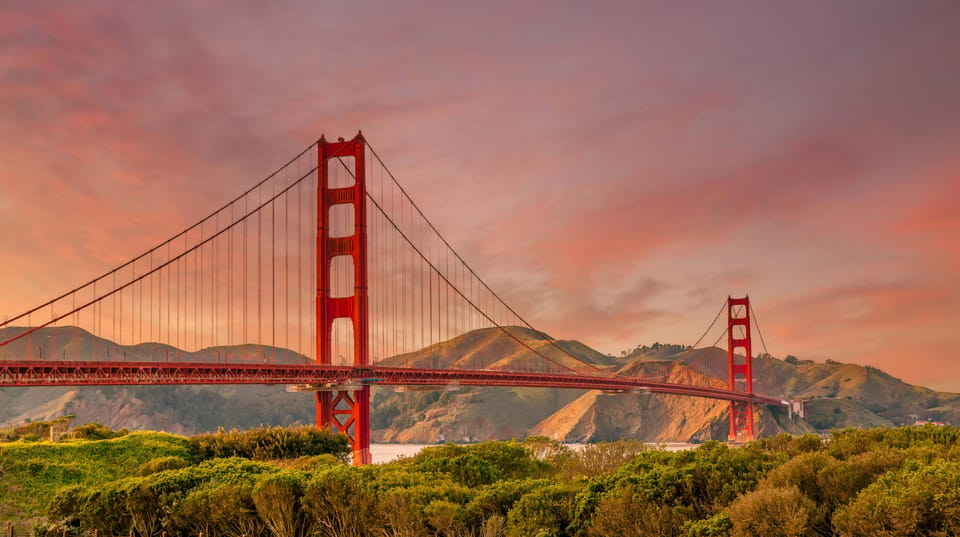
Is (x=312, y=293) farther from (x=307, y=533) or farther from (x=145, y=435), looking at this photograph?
(x=307, y=533)

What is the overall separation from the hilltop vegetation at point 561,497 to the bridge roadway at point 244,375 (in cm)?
815

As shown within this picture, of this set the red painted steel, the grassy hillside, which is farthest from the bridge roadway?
the grassy hillside

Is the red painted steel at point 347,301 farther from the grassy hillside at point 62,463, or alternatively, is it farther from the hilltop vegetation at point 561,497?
the hilltop vegetation at point 561,497

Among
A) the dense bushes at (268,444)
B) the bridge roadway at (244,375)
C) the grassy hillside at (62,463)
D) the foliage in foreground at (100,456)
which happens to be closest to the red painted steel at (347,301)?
the bridge roadway at (244,375)

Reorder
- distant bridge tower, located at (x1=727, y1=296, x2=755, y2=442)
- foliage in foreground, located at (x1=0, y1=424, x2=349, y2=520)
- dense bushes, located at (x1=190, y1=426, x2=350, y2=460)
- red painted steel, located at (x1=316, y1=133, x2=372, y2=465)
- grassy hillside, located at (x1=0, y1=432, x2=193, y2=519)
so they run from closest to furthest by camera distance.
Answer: grassy hillside, located at (x1=0, y1=432, x2=193, y2=519) < foliage in foreground, located at (x1=0, y1=424, x2=349, y2=520) < dense bushes, located at (x1=190, y1=426, x2=350, y2=460) < red painted steel, located at (x1=316, y1=133, x2=372, y2=465) < distant bridge tower, located at (x1=727, y1=296, x2=755, y2=442)

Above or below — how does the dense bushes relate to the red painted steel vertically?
below

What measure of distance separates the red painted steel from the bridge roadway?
1909 millimetres

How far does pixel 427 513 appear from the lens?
23.4 meters

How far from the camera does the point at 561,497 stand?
76.9 feet

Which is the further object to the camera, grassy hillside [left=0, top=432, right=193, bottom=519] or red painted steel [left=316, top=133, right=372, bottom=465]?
red painted steel [left=316, top=133, right=372, bottom=465]

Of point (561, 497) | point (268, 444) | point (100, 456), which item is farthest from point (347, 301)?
point (561, 497)

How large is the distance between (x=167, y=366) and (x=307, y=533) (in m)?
24.9

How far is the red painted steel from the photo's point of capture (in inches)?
2515

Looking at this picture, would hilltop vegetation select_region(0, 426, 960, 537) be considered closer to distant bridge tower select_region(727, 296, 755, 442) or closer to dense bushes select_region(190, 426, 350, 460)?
dense bushes select_region(190, 426, 350, 460)
